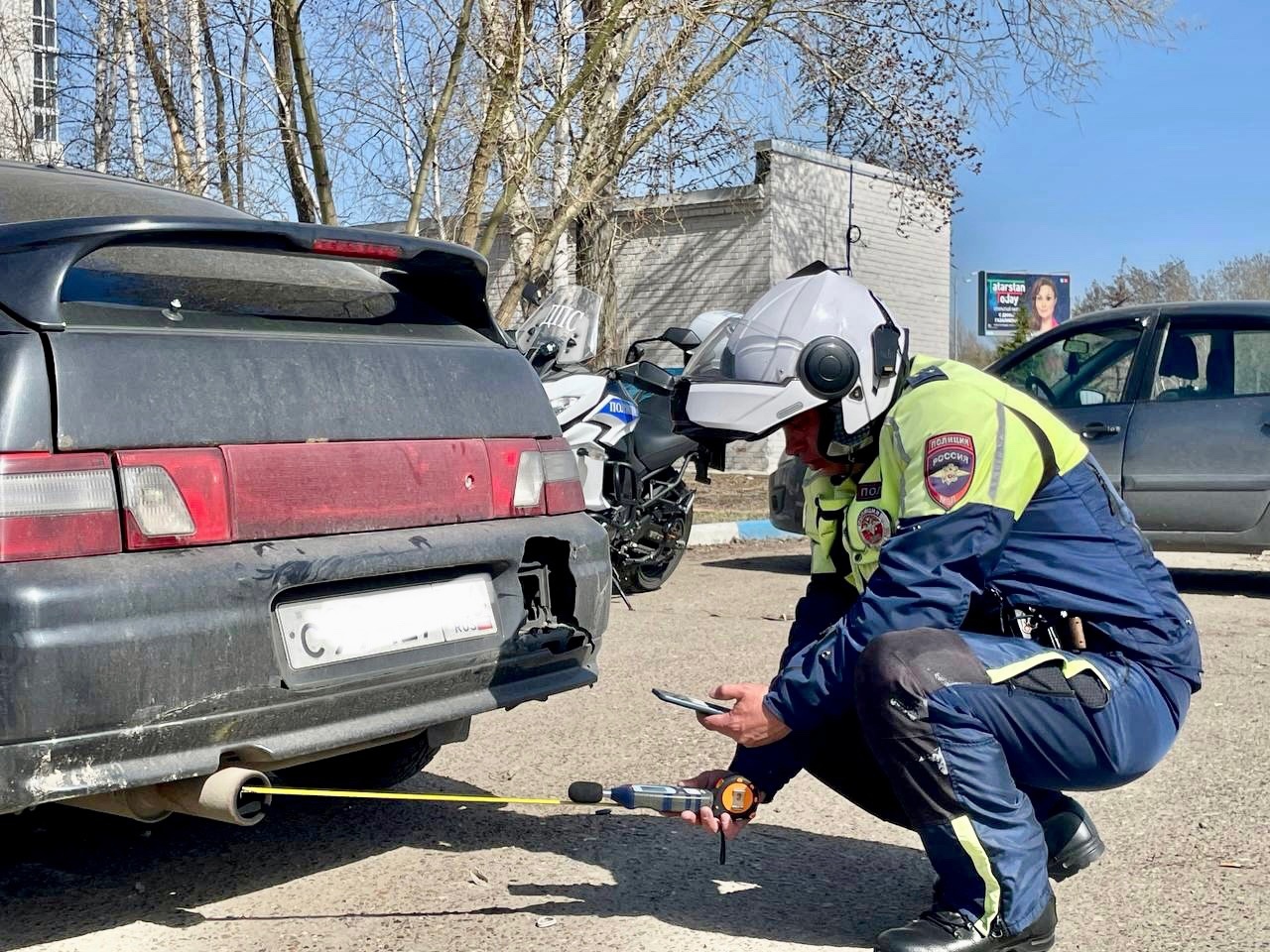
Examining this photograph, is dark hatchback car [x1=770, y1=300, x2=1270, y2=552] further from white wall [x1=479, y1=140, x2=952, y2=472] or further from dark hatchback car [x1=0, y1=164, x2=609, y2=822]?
white wall [x1=479, y1=140, x2=952, y2=472]

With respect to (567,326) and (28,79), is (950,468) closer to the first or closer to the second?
(567,326)

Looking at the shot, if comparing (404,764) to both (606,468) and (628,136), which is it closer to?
(606,468)

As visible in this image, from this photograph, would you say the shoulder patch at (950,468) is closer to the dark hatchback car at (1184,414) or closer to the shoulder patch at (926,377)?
the shoulder patch at (926,377)

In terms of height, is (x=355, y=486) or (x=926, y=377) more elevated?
(x=926, y=377)

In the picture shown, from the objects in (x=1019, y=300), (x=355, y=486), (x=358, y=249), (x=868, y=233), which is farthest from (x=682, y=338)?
(x=1019, y=300)

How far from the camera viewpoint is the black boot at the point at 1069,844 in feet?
10.0

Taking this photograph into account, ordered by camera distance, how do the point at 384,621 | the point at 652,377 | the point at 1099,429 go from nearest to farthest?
the point at 384,621, the point at 652,377, the point at 1099,429

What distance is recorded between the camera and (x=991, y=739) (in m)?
2.64

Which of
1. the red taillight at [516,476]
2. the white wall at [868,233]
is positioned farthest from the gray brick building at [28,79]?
the red taillight at [516,476]

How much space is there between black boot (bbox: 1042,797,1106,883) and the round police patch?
29.7 inches

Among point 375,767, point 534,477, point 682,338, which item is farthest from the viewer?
point 682,338

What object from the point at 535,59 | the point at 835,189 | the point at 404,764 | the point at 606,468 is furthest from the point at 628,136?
the point at 404,764

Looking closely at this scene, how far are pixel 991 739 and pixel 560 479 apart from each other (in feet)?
4.50

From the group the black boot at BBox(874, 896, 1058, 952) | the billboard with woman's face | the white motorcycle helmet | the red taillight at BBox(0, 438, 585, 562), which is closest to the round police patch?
the white motorcycle helmet
